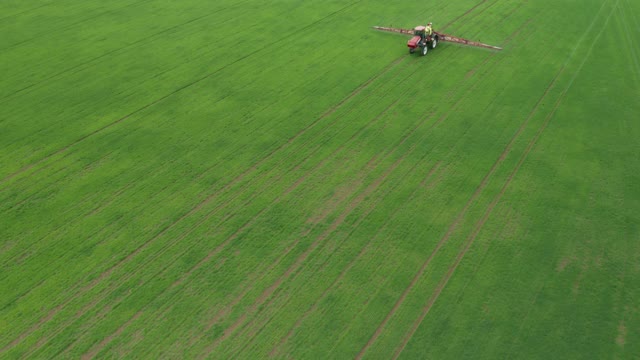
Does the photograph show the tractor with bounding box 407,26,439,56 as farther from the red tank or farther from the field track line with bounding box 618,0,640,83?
the field track line with bounding box 618,0,640,83

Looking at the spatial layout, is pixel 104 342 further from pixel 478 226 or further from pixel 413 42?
pixel 413 42

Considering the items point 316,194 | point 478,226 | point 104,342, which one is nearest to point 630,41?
point 478,226

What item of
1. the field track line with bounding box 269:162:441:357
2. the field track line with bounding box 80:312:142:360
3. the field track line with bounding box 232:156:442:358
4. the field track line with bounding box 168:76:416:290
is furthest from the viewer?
the field track line with bounding box 168:76:416:290

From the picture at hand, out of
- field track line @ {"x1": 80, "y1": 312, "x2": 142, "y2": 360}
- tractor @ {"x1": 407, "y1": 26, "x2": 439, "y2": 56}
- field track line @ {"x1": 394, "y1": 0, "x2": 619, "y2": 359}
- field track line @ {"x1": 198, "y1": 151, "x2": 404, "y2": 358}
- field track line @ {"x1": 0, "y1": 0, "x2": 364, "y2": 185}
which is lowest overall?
field track line @ {"x1": 394, "y1": 0, "x2": 619, "y2": 359}

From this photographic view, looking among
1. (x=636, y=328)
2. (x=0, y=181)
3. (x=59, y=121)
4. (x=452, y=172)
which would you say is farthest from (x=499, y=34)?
(x=0, y=181)

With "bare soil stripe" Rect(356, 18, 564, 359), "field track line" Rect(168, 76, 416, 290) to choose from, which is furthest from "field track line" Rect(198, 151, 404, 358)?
"bare soil stripe" Rect(356, 18, 564, 359)

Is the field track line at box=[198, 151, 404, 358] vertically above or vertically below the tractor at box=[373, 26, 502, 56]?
below

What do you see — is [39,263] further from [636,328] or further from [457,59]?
[457,59]

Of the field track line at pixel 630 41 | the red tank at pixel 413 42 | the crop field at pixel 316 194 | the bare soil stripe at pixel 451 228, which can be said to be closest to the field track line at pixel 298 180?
the crop field at pixel 316 194

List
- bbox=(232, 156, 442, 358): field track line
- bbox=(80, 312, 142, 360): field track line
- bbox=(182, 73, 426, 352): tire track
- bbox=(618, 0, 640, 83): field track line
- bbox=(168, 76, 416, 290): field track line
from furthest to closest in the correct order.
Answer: bbox=(618, 0, 640, 83): field track line < bbox=(168, 76, 416, 290): field track line < bbox=(182, 73, 426, 352): tire track < bbox=(232, 156, 442, 358): field track line < bbox=(80, 312, 142, 360): field track line
